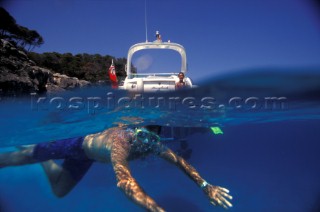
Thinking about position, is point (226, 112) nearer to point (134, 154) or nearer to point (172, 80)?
point (172, 80)

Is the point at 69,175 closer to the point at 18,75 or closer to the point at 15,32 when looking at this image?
the point at 18,75

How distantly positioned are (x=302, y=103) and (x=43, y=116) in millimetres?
12735

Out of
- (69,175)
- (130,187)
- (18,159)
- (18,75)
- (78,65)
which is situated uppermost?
(78,65)

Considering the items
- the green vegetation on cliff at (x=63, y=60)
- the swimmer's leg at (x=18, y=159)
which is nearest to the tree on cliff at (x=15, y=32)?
the green vegetation on cliff at (x=63, y=60)

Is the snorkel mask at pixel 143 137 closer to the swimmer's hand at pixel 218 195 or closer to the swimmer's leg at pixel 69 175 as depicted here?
the swimmer's leg at pixel 69 175

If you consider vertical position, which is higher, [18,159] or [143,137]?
[143,137]

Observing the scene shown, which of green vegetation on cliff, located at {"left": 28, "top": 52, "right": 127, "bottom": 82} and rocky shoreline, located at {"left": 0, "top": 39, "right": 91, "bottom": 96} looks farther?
green vegetation on cliff, located at {"left": 28, "top": 52, "right": 127, "bottom": 82}

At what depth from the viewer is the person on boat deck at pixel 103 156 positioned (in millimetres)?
5114

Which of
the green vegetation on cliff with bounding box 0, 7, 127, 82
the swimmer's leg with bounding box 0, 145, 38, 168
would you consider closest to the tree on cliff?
the green vegetation on cliff with bounding box 0, 7, 127, 82

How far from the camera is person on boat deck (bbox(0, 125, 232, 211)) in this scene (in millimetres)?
5114

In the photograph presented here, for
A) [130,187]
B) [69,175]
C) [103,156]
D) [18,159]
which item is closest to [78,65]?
[18,159]

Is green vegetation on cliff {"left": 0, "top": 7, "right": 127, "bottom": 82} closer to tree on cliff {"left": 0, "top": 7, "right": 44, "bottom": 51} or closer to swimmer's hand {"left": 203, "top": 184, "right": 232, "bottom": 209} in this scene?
tree on cliff {"left": 0, "top": 7, "right": 44, "bottom": 51}

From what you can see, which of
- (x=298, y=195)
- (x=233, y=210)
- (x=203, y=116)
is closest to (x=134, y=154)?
(x=203, y=116)

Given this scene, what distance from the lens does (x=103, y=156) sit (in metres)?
8.11
